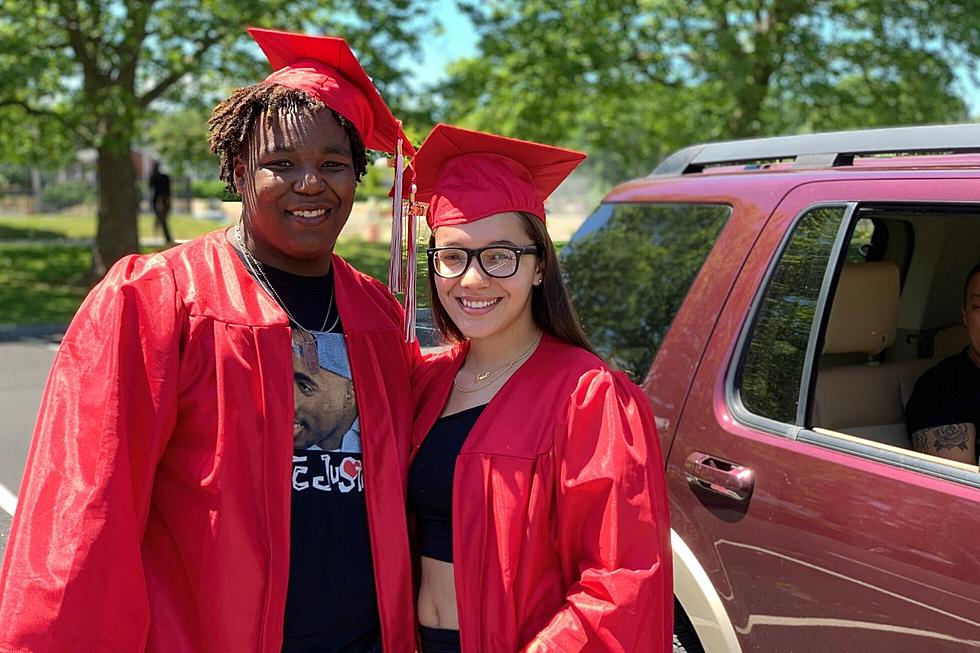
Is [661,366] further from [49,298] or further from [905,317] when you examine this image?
[49,298]

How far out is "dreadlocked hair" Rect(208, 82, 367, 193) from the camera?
192cm

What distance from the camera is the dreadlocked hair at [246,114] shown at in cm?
192

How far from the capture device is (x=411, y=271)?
2.17m

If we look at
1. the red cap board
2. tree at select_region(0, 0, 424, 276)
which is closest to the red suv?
the red cap board

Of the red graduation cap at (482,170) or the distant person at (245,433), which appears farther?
the red graduation cap at (482,170)

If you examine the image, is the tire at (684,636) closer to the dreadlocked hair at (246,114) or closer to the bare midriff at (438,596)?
the bare midriff at (438,596)

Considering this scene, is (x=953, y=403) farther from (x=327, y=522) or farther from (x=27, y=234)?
(x=27, y=234)

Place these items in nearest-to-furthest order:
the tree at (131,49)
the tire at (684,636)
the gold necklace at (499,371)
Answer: the gold necklace at (499,371) → the tire at (684,636) → the tree at (131,49)

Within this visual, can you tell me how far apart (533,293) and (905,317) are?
6.12 ft

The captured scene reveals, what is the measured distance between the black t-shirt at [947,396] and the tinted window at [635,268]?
75cm

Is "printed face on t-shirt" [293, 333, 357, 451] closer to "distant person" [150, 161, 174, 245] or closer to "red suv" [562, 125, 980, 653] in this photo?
"red suv" [562, 125, 980, 653]

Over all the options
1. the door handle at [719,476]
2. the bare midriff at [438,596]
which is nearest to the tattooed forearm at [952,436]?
the door handle at [719,476]

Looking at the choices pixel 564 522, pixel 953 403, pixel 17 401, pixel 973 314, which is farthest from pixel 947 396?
pixel 17 401

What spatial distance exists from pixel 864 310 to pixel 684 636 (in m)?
1.12
